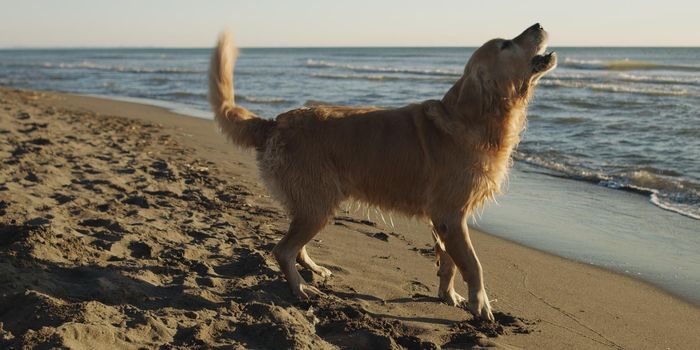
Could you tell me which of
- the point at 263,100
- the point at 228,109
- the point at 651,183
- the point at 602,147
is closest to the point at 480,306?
the point at 228,109

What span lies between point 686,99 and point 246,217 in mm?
14164

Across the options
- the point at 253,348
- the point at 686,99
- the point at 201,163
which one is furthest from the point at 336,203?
the point at 686,99

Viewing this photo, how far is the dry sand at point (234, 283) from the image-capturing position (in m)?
3.47

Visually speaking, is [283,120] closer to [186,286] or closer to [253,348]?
[186,286]

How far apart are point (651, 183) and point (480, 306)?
16.6 ft

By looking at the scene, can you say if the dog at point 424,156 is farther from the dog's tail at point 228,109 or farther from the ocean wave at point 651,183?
the ocean wave at point 651,183

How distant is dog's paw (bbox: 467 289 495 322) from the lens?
13.9ft

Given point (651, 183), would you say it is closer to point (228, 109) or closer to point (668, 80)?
point (228, 109)

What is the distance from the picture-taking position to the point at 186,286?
4.18 m

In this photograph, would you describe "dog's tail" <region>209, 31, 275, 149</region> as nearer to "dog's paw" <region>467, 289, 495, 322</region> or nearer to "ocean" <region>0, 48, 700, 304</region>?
"ocean" <region>0, 48, 700, 304</region>

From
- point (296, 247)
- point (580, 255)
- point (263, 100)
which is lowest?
point (580, 255)

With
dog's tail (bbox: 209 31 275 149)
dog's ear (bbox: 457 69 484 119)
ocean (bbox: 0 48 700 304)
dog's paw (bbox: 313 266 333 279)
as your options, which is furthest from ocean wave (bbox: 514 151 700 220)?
dog's tail (bbox: 209 31 275 149)

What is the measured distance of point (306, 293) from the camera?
4324 millimetres

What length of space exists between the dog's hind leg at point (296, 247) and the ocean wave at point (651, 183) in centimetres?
451
